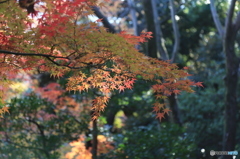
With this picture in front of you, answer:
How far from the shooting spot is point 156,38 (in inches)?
299

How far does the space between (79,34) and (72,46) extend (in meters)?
0.20

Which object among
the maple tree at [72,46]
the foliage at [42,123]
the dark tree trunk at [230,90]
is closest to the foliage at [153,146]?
the foliage at [42,123]

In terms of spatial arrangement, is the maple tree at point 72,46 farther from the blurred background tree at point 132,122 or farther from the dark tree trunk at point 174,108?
the dark tree trunk at point 174,108

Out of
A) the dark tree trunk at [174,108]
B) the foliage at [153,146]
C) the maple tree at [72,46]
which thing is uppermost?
the maple tree at [72,46]

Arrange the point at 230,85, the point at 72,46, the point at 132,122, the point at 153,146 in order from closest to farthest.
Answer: the point at 72,46
the point at 153,146
the point at 230,85
the point at 132,122

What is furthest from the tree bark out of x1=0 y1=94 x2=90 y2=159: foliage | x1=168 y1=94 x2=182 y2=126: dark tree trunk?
x1=0 y1=94 x2=90 y2=159: foliage

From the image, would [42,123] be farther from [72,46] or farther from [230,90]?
[230,90]

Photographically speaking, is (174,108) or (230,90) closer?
(230,90)

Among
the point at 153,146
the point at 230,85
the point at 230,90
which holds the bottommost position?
the point at 153,146

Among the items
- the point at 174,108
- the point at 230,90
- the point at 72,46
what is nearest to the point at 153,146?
the point at 230,90

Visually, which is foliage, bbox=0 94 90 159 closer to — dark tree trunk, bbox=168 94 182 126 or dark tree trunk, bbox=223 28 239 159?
dark tree trunk, bbox=168 94 182 126

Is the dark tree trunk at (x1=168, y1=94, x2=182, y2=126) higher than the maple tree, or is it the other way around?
the maple tree

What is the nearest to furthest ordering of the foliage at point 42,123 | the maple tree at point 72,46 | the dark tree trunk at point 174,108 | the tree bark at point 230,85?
the maple tree at point 72,46
the foliage at point 42,123
the tree bark at point 230,85
the dark tree trunk at point 174,108

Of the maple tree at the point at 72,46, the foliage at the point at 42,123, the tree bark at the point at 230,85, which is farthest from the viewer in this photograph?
the tree bark at the point at 230,85
